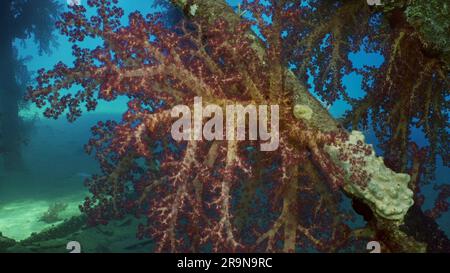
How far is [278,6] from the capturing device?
8.59 feet

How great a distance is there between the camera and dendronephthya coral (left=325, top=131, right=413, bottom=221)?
2906 millimetres

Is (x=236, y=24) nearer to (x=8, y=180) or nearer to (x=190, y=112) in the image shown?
(x=190, y=112)

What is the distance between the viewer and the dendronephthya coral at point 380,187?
291cm

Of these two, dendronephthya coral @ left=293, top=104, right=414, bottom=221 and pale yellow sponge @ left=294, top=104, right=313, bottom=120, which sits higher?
pale yellow sponge @ left=294, top=104, right=313, bottom=120

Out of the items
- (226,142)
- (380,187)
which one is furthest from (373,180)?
(226,142)

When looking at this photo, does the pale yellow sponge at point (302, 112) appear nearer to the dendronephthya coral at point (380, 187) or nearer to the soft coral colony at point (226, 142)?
the soft coral colony at point (226, 142)

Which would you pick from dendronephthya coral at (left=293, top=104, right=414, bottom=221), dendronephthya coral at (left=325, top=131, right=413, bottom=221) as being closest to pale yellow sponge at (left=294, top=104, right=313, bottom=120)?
dendronephthya coral at (left=293, top=104, right=414, bottom=221)

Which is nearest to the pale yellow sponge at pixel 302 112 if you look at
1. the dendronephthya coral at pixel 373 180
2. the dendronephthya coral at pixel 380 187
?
the dendronephthya coral at pixel 373 180

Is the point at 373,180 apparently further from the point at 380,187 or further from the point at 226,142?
the point at 226,142

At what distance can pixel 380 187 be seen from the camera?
289 centimetres

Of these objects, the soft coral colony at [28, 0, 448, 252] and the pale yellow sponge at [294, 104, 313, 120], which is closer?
the soft coral colony at [28, 0, 448, 252]

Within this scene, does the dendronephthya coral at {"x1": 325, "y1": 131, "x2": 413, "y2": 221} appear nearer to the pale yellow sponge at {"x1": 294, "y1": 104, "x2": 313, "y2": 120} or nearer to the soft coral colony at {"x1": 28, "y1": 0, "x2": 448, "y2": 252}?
the soft coral colony at {"x1": 28, "y1": 0, "x2": 448, "y2": 252}
